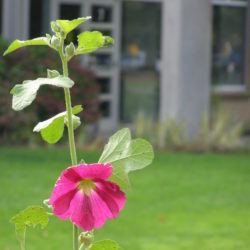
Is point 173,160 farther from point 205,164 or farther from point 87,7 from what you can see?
point 87,7

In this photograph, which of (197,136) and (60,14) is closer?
(197,136)

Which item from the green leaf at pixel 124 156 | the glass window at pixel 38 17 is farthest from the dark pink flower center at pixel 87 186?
the glass window at pixel 38 17

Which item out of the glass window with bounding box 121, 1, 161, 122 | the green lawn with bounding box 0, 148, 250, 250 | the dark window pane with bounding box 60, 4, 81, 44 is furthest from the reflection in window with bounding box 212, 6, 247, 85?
the green lawn with bounding box 0, 148, 250, 250

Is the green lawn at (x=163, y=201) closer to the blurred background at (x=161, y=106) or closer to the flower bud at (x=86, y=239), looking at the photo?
the blurred background at (x=161, y=106)

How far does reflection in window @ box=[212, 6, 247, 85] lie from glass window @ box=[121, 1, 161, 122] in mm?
1308

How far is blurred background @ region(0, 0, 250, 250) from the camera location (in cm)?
795

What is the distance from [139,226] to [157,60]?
9.91 m

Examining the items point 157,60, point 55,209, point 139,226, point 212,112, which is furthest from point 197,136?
point 55,209

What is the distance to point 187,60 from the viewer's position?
13594mm

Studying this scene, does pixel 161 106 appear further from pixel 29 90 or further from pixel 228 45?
pixel 29 90

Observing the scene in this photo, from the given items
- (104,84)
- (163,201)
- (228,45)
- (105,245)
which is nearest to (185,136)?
(104,84)

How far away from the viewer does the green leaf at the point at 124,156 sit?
1.67 meters

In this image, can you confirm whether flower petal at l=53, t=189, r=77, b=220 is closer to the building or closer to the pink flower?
the pink flower

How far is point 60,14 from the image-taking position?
1630cm
